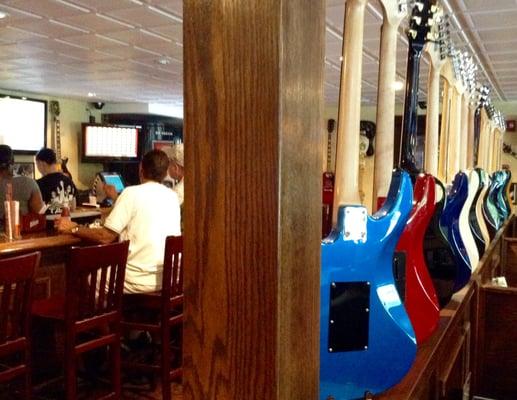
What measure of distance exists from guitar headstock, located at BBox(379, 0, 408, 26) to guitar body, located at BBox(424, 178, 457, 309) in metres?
0.54

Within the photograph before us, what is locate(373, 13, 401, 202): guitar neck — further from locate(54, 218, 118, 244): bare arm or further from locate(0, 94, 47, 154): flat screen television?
locate(0, 94, 47, 154): flat screen television

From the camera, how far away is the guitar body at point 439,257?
1.85 meters

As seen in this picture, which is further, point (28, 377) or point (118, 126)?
point (118, 126)

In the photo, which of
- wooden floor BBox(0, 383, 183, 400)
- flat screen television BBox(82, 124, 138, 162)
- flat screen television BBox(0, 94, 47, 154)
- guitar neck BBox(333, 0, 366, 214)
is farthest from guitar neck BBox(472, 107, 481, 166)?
flat screen television BBox(82, 124, 138, 162)

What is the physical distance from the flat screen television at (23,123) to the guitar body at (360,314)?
844 cm

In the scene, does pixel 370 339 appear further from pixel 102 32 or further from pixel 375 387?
pixel 102 32

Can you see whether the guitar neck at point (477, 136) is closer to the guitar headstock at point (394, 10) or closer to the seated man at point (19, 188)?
the guitar headstock at point (394, 10)

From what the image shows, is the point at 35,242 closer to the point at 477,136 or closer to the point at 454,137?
the point at 454,137

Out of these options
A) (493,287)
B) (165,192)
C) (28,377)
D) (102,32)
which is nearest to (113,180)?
(102,32)

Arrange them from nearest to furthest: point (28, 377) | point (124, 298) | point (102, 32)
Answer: point (28, 377)
point (124, 298)
point (102, 32)

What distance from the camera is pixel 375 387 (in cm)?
115

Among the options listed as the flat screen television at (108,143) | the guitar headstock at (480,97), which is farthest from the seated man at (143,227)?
the flat screen television at (108,143)

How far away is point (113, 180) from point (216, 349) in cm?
878

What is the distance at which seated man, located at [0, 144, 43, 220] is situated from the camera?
392 cm
